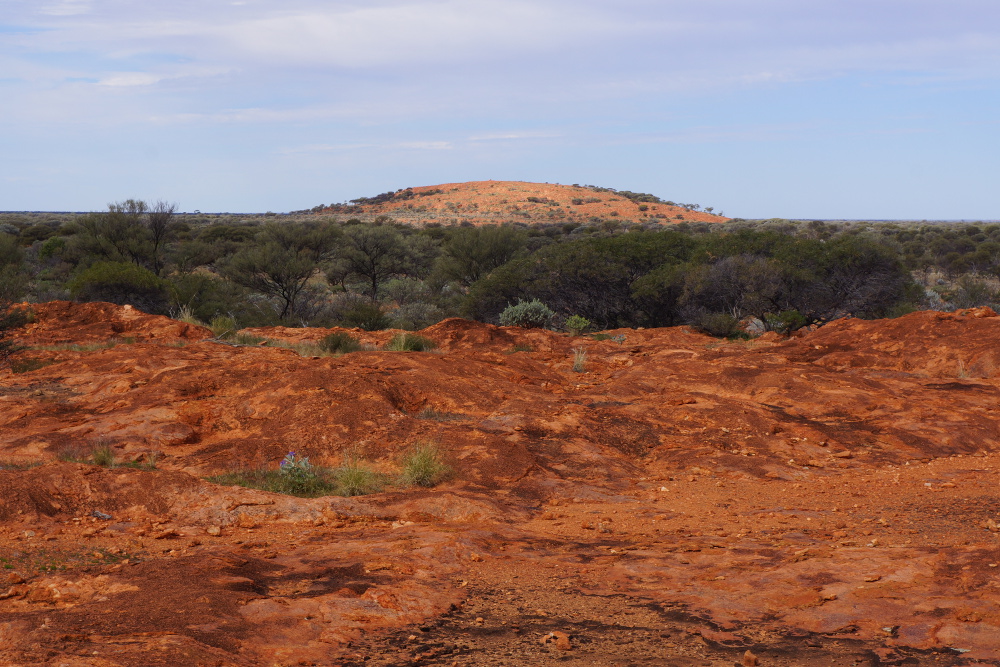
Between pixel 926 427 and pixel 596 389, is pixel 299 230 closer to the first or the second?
pixel 596 389

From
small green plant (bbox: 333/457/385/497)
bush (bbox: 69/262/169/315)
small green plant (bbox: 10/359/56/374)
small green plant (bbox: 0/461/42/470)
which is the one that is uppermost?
bush (bbox: 69/262/169/315)

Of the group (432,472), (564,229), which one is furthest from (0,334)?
(564,229)

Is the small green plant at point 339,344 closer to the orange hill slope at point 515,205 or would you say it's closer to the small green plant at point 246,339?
the small green plant at point 246,339

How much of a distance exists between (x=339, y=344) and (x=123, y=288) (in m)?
10.3

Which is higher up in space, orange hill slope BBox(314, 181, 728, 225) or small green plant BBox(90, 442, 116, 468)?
orange hill slope BBox(314, 181, 728, 225)

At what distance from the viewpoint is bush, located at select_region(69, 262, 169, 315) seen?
2256 centimetres

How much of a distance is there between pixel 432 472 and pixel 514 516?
1.28 metres

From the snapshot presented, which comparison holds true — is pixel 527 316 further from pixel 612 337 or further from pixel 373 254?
pixel 373 254

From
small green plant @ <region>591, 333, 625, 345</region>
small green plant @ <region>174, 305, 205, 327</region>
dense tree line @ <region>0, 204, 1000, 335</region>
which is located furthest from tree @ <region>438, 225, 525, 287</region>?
small green plant @ <region>591, 333, 625, 345</region>

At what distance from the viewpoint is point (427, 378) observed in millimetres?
10578

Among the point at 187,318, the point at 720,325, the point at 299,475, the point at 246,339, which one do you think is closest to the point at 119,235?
the point at 187,318

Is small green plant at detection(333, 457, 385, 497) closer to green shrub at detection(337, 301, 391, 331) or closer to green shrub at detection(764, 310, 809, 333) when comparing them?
green shrub at detection(337, 301, 391, 331)

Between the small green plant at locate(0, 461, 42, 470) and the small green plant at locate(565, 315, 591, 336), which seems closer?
the small green plant at locate(0, 461, 42, 470)

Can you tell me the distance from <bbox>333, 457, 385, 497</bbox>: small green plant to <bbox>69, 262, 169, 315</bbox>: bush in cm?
1740
